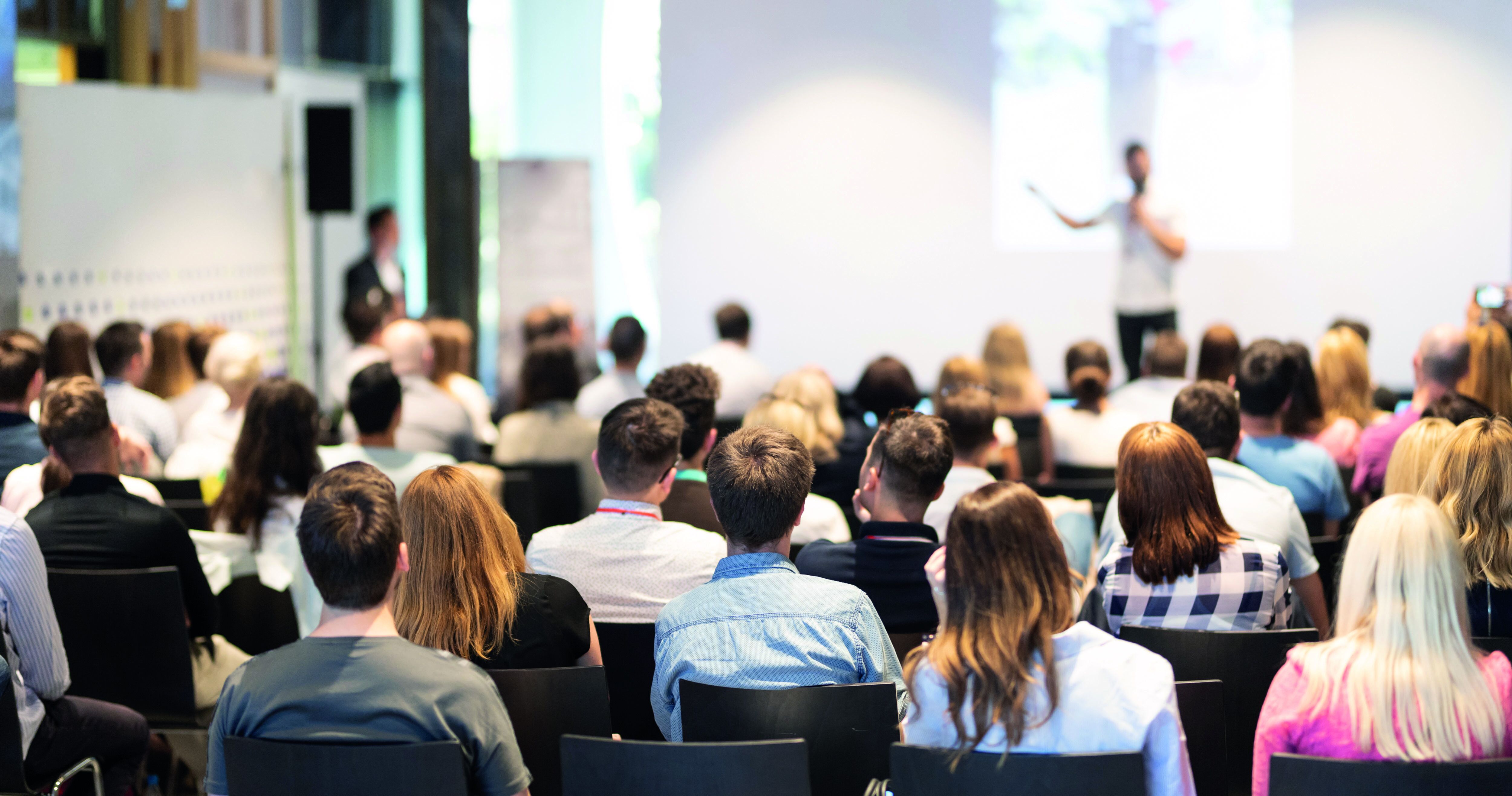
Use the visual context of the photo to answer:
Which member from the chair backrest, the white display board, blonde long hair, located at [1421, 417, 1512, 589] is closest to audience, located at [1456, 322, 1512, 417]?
blonde long hair, located at [1421, 417, 1512, 589]

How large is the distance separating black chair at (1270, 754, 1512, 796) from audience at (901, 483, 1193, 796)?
0.55 ft

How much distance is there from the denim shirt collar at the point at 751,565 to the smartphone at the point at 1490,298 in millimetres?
4502

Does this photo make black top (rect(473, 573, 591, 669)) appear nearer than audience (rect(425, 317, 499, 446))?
Yes

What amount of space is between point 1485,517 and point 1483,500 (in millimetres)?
33

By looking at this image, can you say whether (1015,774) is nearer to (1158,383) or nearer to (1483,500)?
(1483,500)

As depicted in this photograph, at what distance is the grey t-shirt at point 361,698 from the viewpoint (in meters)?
1.83

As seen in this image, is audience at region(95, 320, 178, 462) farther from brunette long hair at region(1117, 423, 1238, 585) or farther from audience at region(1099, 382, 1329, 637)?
brunette long hair at region(1117, 423, 1238, 585)

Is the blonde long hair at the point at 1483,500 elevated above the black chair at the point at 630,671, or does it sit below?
above

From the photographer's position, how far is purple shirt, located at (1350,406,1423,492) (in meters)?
3.97

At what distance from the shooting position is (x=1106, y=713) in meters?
1.81

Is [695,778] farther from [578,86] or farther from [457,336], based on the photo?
[578,86]

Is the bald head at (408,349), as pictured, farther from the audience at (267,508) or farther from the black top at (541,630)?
the black top at (541,630)

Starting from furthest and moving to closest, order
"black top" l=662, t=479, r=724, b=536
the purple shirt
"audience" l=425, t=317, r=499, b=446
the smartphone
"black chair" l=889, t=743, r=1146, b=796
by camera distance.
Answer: "audience" l=425, t=317, r=499, b=446
the smartphone
the purple shirt
"black top" l=662, t=479, r=724, b=536
"black chair" l=889, t=743, r=1146, b=796

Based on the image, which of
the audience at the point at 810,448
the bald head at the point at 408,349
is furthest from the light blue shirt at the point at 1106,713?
the bald head at the point at 408,349
